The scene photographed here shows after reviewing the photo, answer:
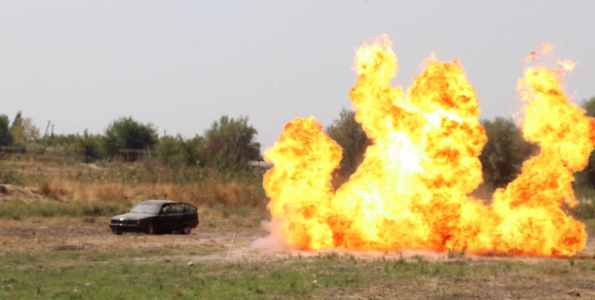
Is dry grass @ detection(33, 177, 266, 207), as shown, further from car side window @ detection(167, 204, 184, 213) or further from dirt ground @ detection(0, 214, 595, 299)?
car side window @ detection(167, 204, 184, 213)

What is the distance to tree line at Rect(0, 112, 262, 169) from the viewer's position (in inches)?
3048

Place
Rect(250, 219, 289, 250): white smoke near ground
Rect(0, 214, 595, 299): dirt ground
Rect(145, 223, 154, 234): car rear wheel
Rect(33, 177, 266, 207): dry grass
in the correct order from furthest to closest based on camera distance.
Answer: Rect(33, 177, 266, 207): dry grass < Rect(145, 223, 154, 234): car rear wheel < Rect(250, 219, 289, 250): white smoke near ground < Rect(0, 214, 595, 299): dirt ground

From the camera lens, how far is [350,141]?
63.0 metres

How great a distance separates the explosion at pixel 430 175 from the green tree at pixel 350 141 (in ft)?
113

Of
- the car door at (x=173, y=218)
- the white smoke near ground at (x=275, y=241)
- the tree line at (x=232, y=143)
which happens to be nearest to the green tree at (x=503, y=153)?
the tree line at (x=232, y=143)

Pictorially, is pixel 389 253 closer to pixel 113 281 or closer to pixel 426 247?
pixel 426 247

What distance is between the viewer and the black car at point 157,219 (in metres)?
33.4

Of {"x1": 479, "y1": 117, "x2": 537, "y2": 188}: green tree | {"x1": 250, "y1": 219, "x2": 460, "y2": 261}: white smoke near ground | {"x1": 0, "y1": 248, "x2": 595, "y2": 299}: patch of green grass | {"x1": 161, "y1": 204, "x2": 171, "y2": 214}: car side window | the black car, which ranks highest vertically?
{"x1": 479, "y1": 117, "x2": 537, "y2": 188}: green tree

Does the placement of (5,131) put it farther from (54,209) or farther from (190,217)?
(190,217)

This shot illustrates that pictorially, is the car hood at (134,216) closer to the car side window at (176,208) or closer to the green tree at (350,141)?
the car side window at (176,208)

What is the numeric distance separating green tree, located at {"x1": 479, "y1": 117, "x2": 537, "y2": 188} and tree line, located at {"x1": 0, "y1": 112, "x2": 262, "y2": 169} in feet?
62.7

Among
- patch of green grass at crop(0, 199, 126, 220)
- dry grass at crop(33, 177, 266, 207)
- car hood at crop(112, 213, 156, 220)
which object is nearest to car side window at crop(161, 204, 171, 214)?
car hood at crop(112, 213, 156, 220)

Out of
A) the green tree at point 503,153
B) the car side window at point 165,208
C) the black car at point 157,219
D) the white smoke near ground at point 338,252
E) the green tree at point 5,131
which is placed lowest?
the white smoke near ground at point 338,252

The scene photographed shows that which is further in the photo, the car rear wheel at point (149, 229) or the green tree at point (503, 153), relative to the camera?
the green tree at point (503, 153)
